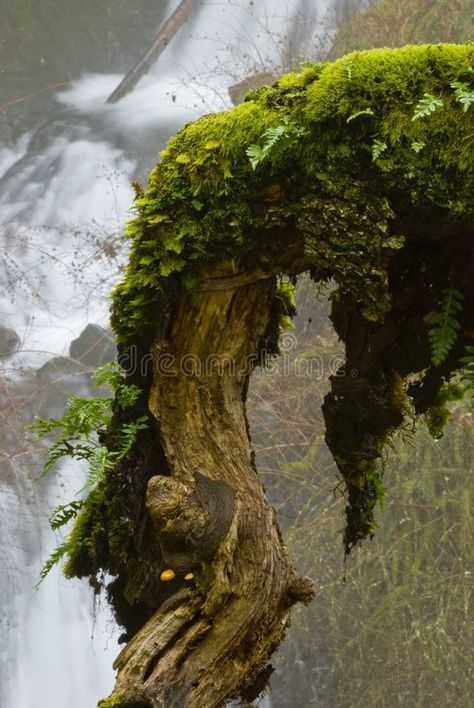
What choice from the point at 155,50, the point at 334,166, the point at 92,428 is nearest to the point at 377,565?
the point at 92,428

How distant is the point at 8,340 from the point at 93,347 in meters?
0.75

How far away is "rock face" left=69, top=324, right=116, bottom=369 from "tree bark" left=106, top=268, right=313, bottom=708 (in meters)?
4.65

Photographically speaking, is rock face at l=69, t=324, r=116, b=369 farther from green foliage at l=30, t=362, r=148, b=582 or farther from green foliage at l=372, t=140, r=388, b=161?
green foliage at l=372, t=140, r=388, b=161

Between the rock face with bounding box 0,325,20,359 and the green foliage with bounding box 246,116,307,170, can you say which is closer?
the green foliage with bounding box 246,116,307,170

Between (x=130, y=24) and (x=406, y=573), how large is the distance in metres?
7.57

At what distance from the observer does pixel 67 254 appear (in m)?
7.14

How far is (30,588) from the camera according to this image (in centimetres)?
568

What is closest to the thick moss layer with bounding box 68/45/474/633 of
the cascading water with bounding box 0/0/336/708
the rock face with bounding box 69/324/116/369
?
the cascading water with bounding box 0/0/336/708

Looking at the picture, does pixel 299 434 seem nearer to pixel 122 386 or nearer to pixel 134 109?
pixel 122 386

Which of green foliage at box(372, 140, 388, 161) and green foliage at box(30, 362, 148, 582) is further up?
green foliage at box(372, 140, 388, 161)

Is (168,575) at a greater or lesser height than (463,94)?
lesser

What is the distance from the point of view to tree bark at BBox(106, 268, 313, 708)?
159 cm

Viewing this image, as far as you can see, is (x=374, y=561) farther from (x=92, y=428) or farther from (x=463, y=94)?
(x=463, y=94)

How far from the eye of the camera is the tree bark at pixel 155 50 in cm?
882
